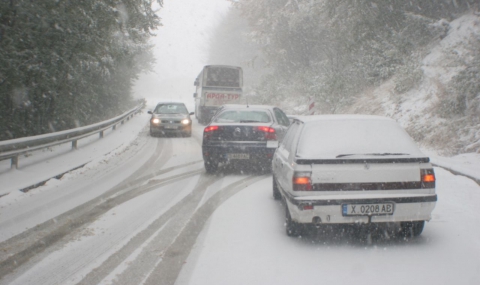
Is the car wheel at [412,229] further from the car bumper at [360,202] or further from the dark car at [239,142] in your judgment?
the dark car at [239,142]

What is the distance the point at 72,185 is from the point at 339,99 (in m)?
16.6

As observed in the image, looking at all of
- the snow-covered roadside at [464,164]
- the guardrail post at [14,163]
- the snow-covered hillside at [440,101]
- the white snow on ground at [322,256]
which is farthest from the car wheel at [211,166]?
the snow-covered hillside at [440,101]

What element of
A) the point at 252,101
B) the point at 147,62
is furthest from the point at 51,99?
the point at 147,62

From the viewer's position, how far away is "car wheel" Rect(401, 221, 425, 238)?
5.73 m

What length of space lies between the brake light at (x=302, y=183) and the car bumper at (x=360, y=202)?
0.42ft

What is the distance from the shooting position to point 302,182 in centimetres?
540

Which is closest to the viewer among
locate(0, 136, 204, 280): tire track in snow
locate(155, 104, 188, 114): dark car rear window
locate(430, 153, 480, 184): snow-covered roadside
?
locate(0, 136, 204, 280): tire track in snow

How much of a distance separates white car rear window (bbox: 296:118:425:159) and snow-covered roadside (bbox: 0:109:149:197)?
5325 millimetres

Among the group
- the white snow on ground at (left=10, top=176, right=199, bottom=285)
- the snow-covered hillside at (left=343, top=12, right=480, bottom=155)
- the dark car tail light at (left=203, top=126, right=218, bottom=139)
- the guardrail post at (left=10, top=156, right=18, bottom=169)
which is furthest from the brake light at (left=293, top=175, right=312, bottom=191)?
the snow-covered hillside at (left=343, top=12, right=480, bottom=155)

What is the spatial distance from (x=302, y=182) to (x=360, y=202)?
694 mm

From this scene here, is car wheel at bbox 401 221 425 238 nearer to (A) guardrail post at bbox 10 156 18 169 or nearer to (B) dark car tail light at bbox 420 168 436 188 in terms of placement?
(B) dark car tail light at bbox 420 168 436 188

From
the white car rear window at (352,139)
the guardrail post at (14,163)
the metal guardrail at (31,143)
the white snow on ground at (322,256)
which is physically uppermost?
the white car rear window at (352,139)

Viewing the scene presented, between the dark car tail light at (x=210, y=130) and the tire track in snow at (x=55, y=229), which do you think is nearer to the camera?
the tire track in snow at (x=55, y=229)

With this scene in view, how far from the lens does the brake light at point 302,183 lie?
5379 mm
